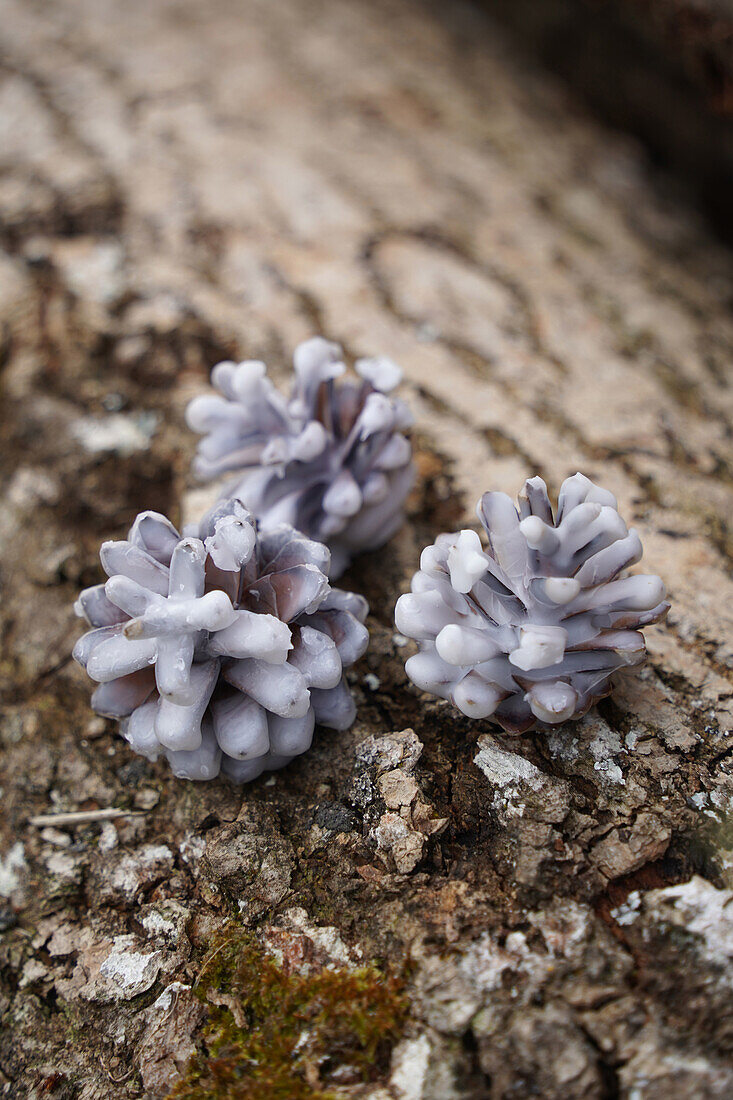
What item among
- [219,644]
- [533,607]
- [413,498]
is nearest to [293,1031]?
[219,644]

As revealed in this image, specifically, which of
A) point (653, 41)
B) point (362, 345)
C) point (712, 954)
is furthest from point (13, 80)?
point (712, 954)

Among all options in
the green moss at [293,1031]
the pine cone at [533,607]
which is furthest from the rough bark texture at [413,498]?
the pine cone at [533,607]

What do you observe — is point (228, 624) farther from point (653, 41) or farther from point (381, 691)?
point (653, 41)

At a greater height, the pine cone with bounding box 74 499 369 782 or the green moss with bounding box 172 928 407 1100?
the pine cone with bounding box 74 499 369 782

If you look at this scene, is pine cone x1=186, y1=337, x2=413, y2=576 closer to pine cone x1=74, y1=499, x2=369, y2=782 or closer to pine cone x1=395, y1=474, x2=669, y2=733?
pine cone x1=74, y1=499, x2=369, y2=782

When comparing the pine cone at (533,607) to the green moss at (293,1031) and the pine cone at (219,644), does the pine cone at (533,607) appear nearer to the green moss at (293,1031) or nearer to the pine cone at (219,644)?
the pine cone at (219,644)

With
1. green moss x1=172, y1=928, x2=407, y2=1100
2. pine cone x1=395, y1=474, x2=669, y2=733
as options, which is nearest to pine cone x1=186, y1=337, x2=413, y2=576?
pine cone x1=395, y1=474, x2=669, y2=733

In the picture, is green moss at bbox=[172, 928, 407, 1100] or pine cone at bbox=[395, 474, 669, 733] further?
pine cone at bbox=[395, 474, 669, 733]
